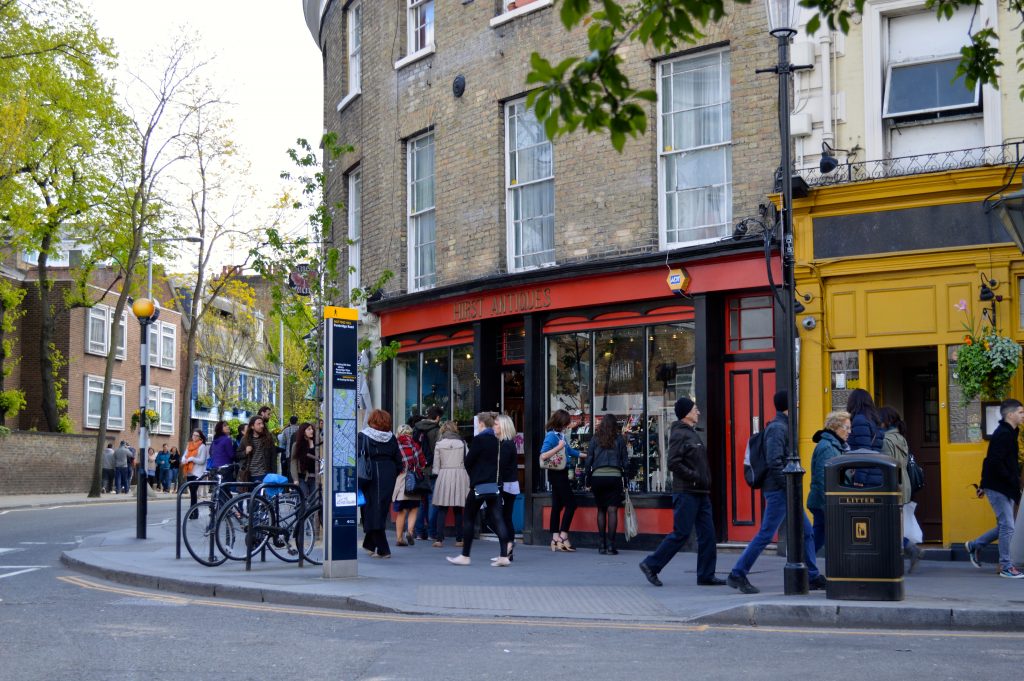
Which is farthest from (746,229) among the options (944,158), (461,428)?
(461,428)

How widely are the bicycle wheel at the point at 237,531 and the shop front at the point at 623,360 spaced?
5008 millimetres

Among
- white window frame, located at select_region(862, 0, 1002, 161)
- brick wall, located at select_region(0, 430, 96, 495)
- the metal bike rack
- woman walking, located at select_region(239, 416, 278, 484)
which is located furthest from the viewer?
brick wall, located at select_region(0, 430, 96, 495)

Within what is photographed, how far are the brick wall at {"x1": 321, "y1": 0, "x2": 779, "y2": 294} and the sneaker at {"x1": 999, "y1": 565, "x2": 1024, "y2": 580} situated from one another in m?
5.47

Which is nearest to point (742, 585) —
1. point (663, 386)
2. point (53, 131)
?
point (663, 386)

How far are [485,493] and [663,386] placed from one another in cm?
348

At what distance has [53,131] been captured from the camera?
34188 mm

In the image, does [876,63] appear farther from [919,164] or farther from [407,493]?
[407,493]

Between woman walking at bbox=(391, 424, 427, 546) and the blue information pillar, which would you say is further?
woman walking at bbox=(391, 424, 427, 546)

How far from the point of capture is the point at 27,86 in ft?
108

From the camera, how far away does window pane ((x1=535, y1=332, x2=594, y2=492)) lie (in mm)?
17750

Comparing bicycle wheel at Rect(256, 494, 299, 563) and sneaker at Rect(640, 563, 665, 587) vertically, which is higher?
bicycle wheel at Rect(256, 494, 299, 563)

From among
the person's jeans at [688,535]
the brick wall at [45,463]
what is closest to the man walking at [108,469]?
the brick wall at [45,463]

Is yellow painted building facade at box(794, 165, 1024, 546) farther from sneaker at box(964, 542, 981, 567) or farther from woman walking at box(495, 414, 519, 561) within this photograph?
woman walking at box(495, 414, 519, 561)

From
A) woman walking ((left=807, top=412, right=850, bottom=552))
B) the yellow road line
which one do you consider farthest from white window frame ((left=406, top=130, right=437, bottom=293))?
the yellow road line
